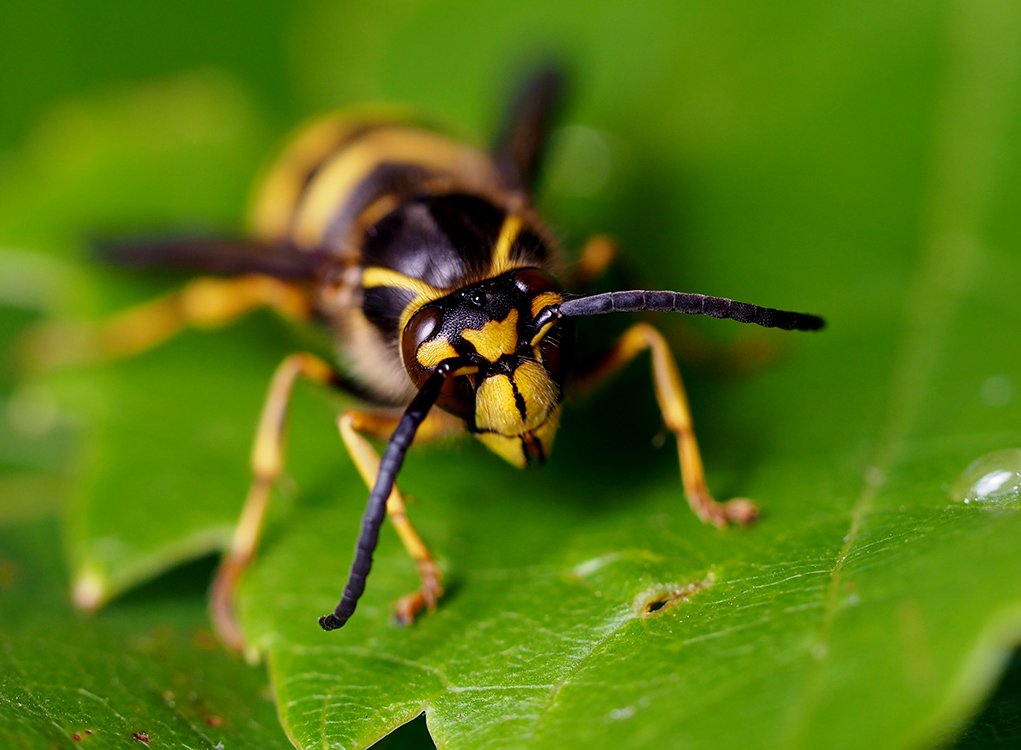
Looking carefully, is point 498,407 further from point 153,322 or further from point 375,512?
point 153,322

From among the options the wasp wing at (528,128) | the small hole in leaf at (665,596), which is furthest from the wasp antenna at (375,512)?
the wasp wing at (528,128)

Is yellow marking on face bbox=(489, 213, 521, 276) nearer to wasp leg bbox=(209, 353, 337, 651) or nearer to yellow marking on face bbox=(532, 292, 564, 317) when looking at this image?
yellow marking on face bbox=(532, 292, 564, 317)

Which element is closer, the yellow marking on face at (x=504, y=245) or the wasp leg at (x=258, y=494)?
the yellow marking on face at (x=504, y=245)

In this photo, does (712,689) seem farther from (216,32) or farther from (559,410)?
(216,32)

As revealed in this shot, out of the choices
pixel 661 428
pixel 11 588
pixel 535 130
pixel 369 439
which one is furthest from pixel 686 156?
pixel 11 588

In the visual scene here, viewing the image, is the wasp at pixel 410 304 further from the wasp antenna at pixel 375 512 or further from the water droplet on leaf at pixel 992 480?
the water droplet on leaf at pixel 992 480

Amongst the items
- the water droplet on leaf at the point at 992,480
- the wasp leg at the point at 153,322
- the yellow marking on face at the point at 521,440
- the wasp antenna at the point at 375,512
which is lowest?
the water droplet on leaf at the point at 992,480
